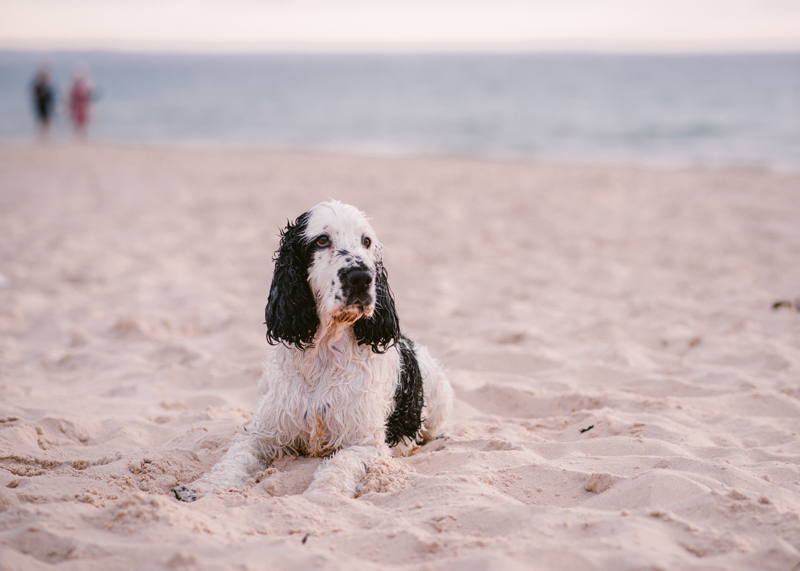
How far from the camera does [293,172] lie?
17.7m

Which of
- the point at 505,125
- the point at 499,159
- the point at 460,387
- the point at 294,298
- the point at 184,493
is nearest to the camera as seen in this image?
the point at 184,493

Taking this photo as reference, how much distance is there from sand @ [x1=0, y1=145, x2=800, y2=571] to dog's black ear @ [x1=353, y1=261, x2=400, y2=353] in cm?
73

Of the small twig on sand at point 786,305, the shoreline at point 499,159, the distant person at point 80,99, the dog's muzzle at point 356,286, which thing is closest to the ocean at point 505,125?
the shoreline at point 499,159

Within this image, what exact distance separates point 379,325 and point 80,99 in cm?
2481

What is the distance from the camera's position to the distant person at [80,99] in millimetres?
23328

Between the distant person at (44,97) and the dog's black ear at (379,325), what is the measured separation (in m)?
24.4

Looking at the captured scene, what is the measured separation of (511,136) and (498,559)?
27.6 metres

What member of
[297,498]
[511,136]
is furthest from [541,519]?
[511,136]

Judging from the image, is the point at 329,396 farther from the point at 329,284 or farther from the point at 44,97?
the point at 44,97

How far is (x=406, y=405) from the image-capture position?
4.06 metres

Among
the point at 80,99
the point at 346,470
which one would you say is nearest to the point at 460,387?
the point at 346,470

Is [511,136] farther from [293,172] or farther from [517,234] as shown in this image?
[517,234]

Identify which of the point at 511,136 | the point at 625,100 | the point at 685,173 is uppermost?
the point at 625,100

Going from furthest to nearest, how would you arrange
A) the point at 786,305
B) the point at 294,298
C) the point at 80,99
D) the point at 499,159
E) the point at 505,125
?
the point at 505,125
the point at 80,99
the point at 499,159
the point at 786,305
the point at 294,298
